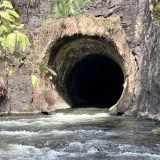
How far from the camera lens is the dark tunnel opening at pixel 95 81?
19255 mm

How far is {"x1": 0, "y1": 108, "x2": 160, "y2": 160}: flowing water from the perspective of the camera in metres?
6.14

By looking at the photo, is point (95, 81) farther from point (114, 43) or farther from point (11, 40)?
point (11, 40)

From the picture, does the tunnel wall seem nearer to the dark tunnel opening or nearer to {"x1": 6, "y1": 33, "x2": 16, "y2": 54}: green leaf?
the dark tunnel opening

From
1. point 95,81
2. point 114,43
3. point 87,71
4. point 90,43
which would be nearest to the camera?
point 114,43

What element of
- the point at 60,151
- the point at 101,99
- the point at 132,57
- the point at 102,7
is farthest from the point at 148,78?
the point at 101,99

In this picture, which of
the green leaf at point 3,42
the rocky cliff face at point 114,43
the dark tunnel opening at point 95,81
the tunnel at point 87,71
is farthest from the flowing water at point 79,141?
the dark tunnel opening at point 95,81

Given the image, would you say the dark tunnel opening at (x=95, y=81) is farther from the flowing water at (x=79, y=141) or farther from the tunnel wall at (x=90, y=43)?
the flowing water at (x=79, y=141)

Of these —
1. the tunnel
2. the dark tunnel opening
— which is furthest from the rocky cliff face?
the dark tunnel opening

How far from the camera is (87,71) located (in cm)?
2222

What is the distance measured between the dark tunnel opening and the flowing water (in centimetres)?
827

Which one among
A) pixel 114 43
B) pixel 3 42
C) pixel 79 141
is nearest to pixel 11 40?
pixel 3 42

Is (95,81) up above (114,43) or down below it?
below

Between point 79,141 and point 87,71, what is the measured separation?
1499 centimetres

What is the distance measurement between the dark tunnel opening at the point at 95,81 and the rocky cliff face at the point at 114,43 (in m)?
3.31
